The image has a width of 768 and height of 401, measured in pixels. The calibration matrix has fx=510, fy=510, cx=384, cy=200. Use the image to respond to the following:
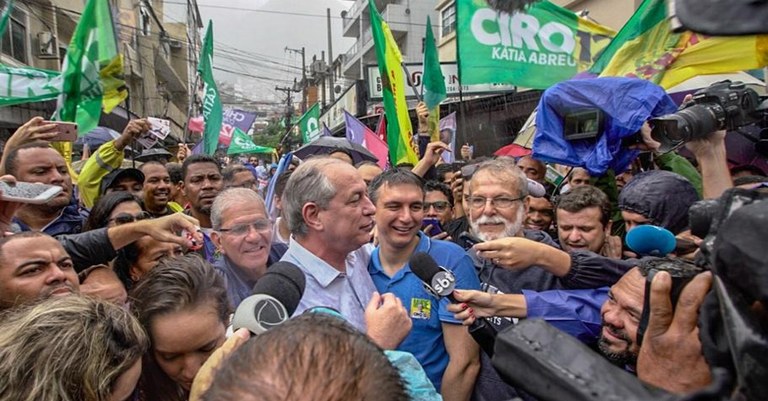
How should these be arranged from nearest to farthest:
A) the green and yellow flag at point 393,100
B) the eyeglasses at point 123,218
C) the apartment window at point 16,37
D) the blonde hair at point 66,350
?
the blonde hair at point 66,350 → the eyeglasses at point 123,218 → the green and yellow flag at point 393,100 → the apartment window at point 16,37

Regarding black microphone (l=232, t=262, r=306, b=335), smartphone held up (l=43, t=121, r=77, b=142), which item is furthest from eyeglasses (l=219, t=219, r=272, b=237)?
smartphone held up (l=43, t=121, r=77, b=142)

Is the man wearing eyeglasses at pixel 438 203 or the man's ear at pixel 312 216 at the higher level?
the man's ear at pixel 312 216

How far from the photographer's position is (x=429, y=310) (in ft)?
7.20

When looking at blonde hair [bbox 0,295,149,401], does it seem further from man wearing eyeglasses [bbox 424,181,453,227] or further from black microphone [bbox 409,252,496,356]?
man wearing eyeglasses [bbox 424,181,453,227]

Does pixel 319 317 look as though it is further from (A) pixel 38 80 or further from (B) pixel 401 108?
(A) pixel 38 80

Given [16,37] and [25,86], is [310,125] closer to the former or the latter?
[25,86]

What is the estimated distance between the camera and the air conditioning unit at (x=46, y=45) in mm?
12938

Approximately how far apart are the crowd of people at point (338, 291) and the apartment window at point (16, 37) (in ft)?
36.5

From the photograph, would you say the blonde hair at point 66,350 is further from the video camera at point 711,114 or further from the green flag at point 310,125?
the green flag at point 310,125

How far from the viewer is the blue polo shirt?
217cm

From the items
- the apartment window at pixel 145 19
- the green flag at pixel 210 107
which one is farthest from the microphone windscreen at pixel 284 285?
the apartment window at pixel 145 19

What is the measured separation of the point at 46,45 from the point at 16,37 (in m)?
0.81

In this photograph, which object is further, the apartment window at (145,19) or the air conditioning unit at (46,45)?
the apartment window at (145,19)

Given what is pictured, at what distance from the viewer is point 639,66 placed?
398cm
